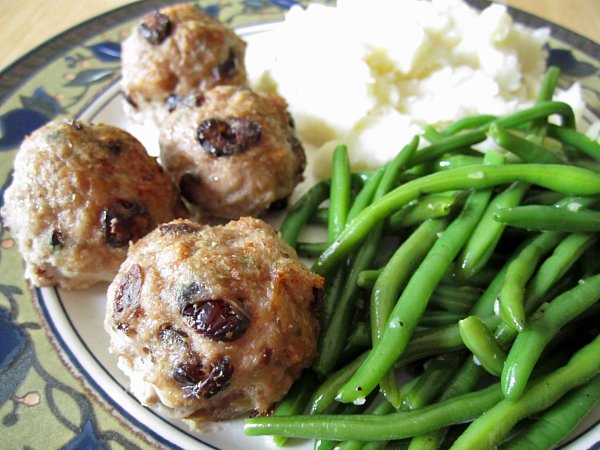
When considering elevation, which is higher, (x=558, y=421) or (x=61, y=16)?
(x=61, y=16)

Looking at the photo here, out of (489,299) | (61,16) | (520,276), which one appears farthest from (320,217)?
(61,16)

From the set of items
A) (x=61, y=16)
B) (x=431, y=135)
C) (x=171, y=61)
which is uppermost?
(x=171, y=61)

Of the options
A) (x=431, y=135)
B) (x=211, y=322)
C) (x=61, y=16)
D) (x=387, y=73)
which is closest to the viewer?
(x=211, y=322)

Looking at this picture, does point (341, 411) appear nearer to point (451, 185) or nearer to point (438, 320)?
point (438, 320)

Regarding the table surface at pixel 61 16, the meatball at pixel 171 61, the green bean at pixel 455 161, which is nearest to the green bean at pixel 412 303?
the green bean at pixel 455 161

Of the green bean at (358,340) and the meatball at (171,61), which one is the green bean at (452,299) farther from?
the meatball at (171,61)

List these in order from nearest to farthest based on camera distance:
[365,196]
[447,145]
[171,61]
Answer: [365,196], [447,145], [171,61]

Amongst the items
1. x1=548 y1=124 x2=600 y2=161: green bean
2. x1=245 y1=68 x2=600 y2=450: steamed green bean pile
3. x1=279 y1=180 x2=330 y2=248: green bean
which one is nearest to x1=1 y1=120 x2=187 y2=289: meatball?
x1=279 y1=180 x2=330 y2=248: green bean
